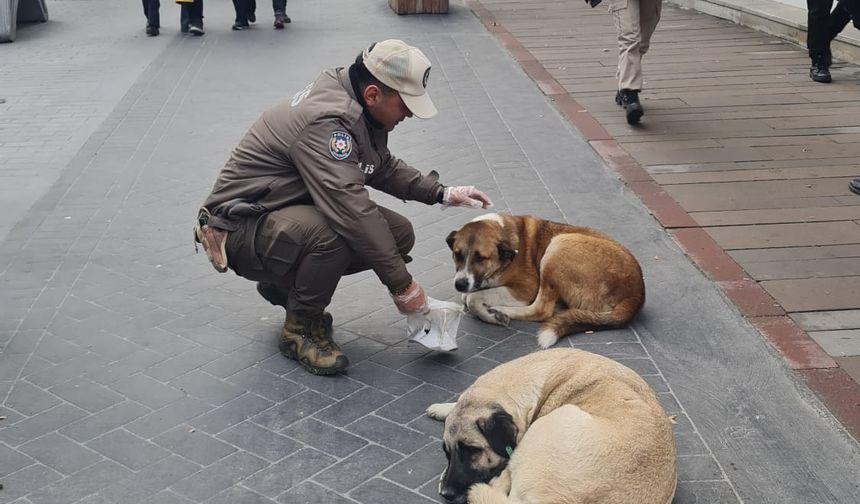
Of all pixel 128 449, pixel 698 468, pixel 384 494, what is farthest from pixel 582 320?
pixel 128 449

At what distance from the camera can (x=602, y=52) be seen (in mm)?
12500

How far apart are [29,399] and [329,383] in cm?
147

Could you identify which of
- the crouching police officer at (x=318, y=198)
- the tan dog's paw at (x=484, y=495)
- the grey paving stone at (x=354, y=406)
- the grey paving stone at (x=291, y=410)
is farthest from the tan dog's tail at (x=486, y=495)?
the crouching police officer at (x=318, y=198)

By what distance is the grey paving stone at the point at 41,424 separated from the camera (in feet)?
14.6

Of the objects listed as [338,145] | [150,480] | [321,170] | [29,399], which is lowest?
[29,399]

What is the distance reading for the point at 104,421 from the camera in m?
4.56

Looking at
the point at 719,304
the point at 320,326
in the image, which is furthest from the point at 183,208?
the point at 719,304

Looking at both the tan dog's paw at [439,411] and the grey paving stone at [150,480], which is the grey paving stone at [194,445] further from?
the tan dog's paw at [439,411]

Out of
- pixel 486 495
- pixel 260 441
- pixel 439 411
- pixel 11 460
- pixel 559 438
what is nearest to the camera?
pixel 486 495

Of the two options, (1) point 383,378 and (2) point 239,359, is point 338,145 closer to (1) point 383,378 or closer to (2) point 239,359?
(1) point 383,378

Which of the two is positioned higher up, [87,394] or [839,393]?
[839,393]

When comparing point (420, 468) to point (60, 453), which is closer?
point (420, 468)

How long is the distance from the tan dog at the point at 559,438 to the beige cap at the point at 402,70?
1415 mm

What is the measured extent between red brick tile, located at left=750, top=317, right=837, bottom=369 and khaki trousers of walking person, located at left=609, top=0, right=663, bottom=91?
4.23 metres
